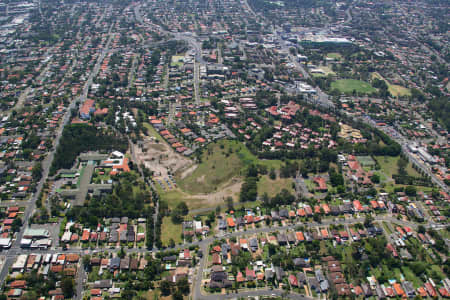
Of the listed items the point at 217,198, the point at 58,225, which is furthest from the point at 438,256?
the point at 58,225

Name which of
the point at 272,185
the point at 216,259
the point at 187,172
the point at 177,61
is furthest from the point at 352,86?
the point at 216,259

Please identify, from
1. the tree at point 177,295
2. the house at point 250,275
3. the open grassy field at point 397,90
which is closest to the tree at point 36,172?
the tree at point 177,295

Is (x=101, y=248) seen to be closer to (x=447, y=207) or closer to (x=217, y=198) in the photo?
(x=217, y=198)

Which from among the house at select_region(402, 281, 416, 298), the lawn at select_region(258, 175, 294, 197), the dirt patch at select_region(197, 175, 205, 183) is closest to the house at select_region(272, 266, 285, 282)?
the lawn at select_region(258, 175, 294, 197)

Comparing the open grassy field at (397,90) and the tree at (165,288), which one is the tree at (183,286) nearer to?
the tree at (165,288)

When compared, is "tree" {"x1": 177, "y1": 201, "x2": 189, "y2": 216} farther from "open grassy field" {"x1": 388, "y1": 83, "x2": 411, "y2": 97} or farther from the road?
"open grassy field" {"x1": 388, "y1": 83, "x2": 411, "y2": 97}

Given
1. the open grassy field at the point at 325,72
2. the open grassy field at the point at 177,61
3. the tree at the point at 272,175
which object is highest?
the open grassy field at the point at 177,61
